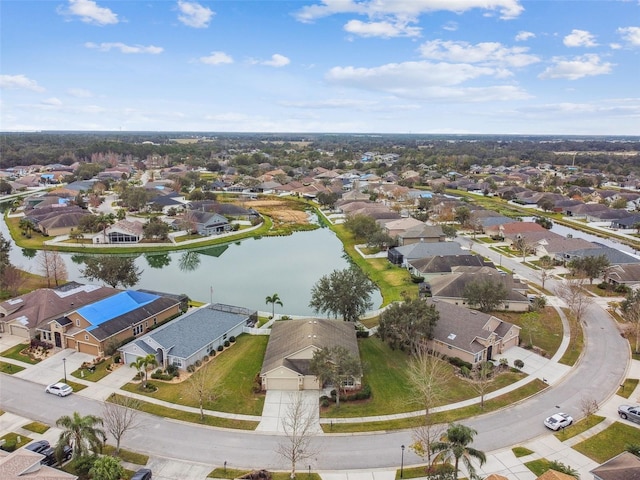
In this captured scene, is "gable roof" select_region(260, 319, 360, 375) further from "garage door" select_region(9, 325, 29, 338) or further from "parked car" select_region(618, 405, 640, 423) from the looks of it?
"garage door" select_region(9, 325, 29, 338)

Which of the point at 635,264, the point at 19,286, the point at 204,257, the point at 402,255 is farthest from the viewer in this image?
the point at 204,257

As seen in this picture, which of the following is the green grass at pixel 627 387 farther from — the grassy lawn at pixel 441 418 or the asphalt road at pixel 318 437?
the grassy lawn at pixel 441 418

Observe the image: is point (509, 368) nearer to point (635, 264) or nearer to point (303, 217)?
point (635, 264)

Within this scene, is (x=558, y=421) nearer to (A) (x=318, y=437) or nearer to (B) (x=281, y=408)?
(A) (x=318, y=437)

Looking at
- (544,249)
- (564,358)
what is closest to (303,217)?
(544,249)

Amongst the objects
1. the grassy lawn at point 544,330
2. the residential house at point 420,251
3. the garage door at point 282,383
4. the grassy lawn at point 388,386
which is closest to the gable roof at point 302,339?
the garage door at point 282,383
